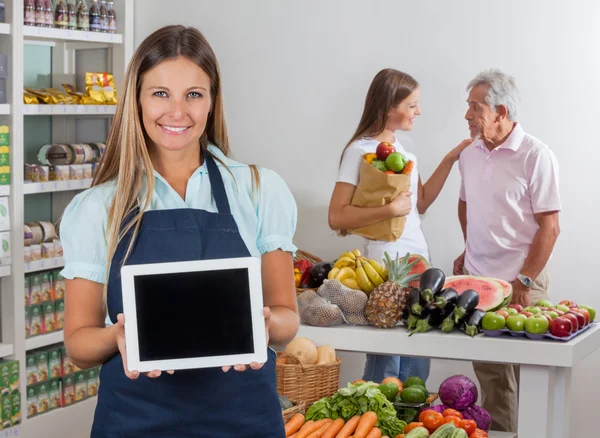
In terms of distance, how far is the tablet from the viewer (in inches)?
55.4

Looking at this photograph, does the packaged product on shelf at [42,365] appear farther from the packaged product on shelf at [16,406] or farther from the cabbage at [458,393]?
the cabbage at [458,393]

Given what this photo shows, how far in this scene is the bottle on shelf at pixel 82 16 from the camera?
4.43 metres

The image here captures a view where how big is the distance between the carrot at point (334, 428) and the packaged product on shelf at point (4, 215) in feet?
6.78

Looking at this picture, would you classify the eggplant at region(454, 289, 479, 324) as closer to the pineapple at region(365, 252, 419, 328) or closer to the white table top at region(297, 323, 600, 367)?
the white table top at region(297, 323, 600, 367)

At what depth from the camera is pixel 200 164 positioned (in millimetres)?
1691

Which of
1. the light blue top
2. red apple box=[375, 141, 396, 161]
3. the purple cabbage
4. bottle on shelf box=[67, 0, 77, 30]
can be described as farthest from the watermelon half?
bottle on shelf box=[67, 0, 77, 30]

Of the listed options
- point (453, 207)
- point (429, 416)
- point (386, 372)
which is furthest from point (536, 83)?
point (429, 416)

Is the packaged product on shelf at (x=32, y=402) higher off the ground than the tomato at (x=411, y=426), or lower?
lower

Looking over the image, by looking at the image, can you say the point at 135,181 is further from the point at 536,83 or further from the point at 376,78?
the point at 536,83

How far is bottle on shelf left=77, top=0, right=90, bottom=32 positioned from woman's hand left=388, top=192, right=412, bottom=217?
1.87 meters

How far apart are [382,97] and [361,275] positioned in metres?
1.38

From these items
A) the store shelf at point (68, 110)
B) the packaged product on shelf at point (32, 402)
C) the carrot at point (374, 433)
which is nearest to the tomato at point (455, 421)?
the carrot at point (374, 433)

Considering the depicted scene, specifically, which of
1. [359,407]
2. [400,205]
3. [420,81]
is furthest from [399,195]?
[359,407]

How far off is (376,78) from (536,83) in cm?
78
